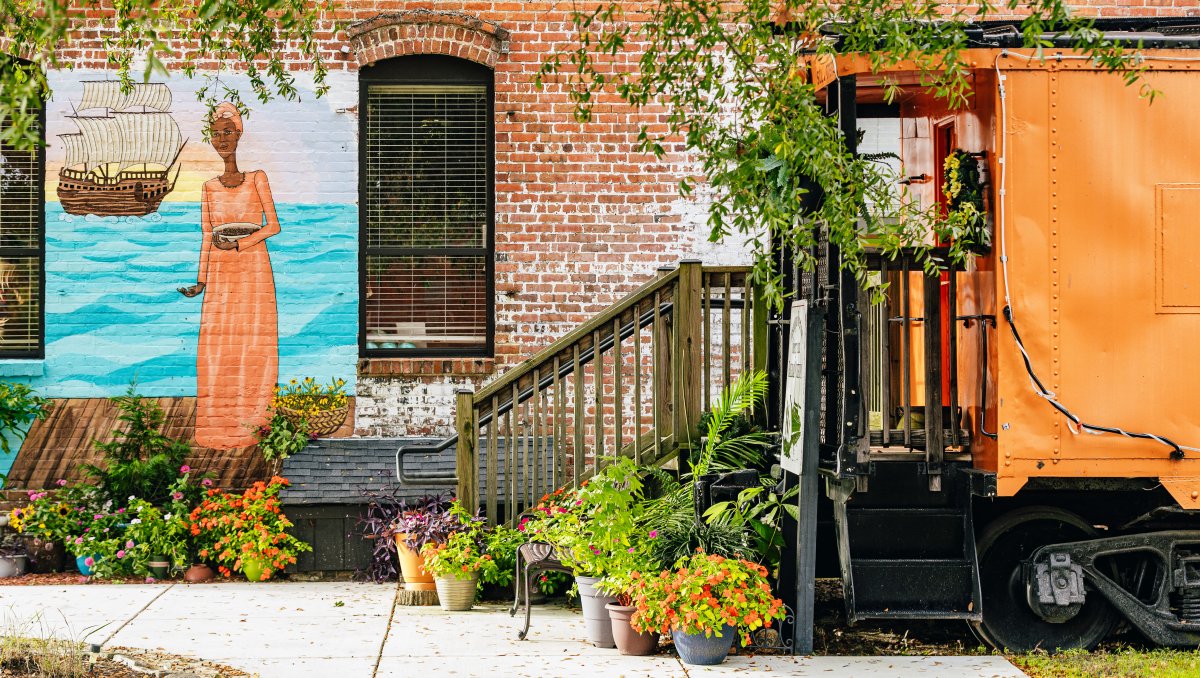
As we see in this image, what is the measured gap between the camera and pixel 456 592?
7.63m

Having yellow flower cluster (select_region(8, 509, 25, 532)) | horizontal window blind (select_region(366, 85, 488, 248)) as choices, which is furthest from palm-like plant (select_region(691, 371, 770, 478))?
yellow flower cluster (select_region(8, 509, 25, 532))

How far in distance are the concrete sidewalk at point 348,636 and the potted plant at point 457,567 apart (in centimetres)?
10

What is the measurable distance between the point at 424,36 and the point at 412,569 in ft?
14.6

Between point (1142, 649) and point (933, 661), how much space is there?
1.41m

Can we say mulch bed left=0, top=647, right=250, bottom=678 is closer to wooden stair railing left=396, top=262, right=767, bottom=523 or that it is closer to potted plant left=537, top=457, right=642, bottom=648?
potted plant left=537, top=457, right=642, bottom=648

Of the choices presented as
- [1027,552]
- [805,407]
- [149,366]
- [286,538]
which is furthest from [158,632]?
[1027,552]

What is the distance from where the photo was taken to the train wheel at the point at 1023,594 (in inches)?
264

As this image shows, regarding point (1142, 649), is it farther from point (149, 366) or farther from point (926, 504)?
point (149, 366)

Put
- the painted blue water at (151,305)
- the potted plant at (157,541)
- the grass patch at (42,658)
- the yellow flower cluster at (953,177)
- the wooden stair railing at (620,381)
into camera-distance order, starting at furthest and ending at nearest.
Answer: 1. the painted blue water at (151,305)
2. the potted plant at (157,541)
3. the wooden stair railing at (620,381)
4. the yellow flower cluster at (953,177)
5. the grass patch at (42,658)

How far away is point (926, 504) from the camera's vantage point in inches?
261

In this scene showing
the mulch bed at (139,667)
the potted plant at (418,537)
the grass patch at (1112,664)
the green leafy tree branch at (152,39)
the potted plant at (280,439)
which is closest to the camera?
the green leafy tree branch at (152,39)

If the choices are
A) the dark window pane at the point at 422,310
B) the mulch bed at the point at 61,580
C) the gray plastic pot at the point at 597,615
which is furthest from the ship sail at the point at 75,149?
the gray plastic pot at the point at 597,615

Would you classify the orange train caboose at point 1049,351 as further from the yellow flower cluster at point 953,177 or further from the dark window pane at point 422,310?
the dark window pane at point 422,310

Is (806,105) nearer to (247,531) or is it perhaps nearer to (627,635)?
(627,635)
